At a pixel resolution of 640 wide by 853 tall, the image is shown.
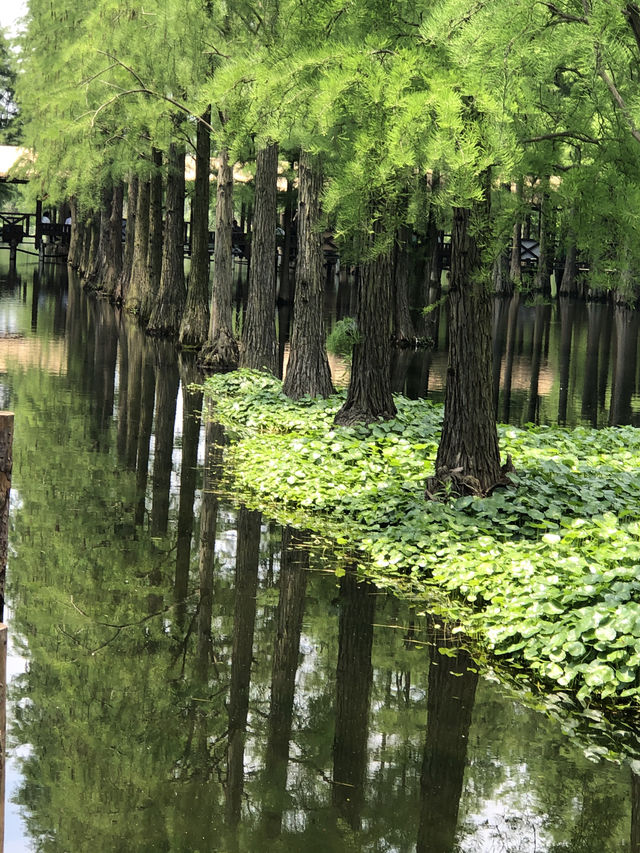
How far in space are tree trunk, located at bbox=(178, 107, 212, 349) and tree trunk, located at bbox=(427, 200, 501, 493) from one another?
13720mm

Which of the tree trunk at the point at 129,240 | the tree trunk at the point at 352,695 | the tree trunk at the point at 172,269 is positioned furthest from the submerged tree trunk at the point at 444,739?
the tree trunk at the point at 129,240

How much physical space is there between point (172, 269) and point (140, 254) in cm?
523

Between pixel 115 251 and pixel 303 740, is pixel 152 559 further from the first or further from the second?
pixel 115 251

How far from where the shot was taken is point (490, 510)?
970cm

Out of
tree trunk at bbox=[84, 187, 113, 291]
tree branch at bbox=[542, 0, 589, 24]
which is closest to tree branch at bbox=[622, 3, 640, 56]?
tree branch at bbox=[542, 0, 589, 24]

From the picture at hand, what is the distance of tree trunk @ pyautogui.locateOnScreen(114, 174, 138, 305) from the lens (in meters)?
33.0

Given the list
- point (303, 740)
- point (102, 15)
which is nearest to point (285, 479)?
point (303, 740)

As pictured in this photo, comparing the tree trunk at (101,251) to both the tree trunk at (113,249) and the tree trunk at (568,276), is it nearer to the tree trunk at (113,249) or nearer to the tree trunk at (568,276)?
the tree trunk at (113,249)

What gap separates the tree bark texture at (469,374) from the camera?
401 inches

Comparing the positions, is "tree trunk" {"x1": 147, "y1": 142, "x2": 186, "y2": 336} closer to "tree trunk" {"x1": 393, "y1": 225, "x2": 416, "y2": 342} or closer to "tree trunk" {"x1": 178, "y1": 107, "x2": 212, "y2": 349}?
"tree trunk" {"x1": 178, "y1": 107, "x2": 212, "y2": 349}

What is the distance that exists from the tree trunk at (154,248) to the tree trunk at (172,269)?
1.26 ft

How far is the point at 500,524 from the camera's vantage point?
961 centimetres

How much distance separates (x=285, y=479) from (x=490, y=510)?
2.67m

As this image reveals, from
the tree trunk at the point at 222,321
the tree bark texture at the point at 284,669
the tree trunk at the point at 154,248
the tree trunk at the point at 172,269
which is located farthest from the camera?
the tree trunk at the point at 154,248
